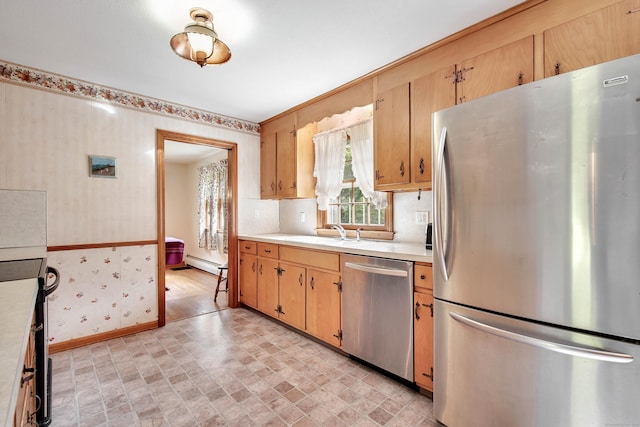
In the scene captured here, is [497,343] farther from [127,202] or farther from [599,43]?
[127,202]

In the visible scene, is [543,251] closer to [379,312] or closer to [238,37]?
[379,312]

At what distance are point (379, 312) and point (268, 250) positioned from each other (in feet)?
5.04

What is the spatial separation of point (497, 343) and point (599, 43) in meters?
1.62

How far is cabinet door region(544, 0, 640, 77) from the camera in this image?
1427 millimetres

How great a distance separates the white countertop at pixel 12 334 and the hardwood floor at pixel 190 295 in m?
2.40

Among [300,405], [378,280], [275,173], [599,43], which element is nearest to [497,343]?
[378,280]

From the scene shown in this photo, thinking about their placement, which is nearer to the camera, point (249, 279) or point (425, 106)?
point (425, 106)

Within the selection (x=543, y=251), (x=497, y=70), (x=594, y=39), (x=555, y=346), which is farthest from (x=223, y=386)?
(x=594, y=39)

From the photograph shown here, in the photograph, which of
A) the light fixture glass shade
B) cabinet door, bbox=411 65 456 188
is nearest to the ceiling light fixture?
the light fixture glass shade

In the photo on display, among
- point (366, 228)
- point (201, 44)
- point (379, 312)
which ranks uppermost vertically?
point (201, 44)

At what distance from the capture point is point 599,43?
4.94ft

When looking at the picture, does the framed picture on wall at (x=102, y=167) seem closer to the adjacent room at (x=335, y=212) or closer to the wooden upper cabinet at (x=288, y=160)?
the adjacent room at (x=335, y=212)

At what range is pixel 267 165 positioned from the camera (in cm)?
390

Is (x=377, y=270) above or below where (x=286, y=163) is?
below
